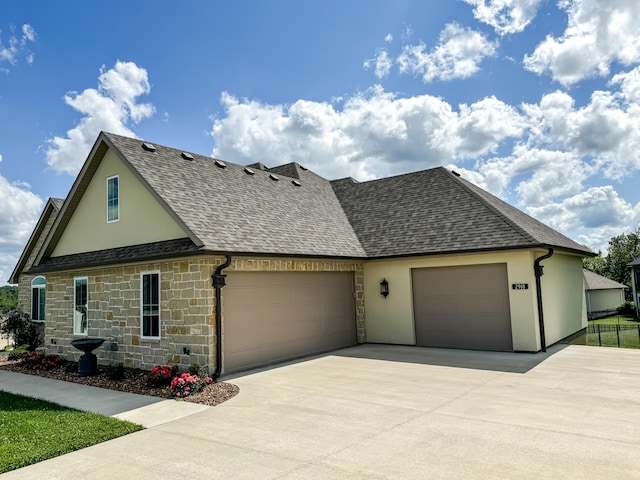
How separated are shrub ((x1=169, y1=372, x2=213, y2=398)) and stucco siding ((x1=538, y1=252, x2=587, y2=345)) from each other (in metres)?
9.82

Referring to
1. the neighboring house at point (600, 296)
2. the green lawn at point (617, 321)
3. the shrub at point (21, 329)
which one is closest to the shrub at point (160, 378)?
the shrub at point (21, 329)

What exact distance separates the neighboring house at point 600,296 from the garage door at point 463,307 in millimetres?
26430

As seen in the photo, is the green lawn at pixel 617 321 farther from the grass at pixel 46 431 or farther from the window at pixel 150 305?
the grass at pixel 46 431

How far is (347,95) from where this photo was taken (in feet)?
52.7

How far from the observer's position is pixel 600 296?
3659cm

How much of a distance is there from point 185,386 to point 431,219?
9670 millimetres

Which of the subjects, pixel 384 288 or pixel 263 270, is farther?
pixel 384 288

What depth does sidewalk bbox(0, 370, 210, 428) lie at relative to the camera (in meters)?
7.45

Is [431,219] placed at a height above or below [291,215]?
below

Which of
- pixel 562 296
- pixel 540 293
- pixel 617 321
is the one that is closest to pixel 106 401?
pixel 540 293

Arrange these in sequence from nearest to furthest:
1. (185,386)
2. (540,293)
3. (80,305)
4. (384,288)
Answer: (185,386) < (540,293) < (80,305) < (384,288)

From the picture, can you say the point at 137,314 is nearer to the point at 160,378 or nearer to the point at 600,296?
the point at 160,378

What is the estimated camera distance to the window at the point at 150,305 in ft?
37.1

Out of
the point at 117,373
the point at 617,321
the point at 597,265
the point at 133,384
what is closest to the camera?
the point at 133,384
